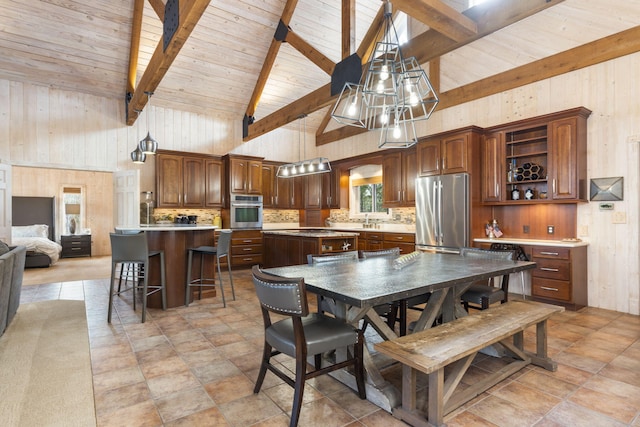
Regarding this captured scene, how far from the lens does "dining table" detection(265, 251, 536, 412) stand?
6.78 feet

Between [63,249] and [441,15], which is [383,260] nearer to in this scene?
[441,15]

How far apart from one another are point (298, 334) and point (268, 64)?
6217 millimetres

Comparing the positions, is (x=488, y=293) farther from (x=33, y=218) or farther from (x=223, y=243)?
(x=33, y=218)

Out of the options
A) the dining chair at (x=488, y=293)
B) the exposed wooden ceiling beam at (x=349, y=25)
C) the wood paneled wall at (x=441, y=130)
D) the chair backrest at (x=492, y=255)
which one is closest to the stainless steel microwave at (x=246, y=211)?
the wood paneled wall at (x=441, y=130)

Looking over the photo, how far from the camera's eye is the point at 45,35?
5.35 m

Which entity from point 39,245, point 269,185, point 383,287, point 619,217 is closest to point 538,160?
point 619,217

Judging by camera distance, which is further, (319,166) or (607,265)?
(319,166)

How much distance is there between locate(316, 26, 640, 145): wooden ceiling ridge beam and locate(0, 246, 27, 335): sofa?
6.32m

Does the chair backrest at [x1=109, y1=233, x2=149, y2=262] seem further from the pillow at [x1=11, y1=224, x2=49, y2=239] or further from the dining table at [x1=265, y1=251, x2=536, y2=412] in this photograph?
the pillow at [x1=11, y1=224, x2=49, y2=239]

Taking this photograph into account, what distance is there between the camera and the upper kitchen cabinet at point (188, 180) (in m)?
6.78

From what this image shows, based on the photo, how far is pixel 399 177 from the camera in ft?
22.0

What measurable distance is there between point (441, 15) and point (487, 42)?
260 cm

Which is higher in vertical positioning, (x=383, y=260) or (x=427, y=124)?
(x=427, y=124)

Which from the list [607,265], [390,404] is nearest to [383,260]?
[390,404]
